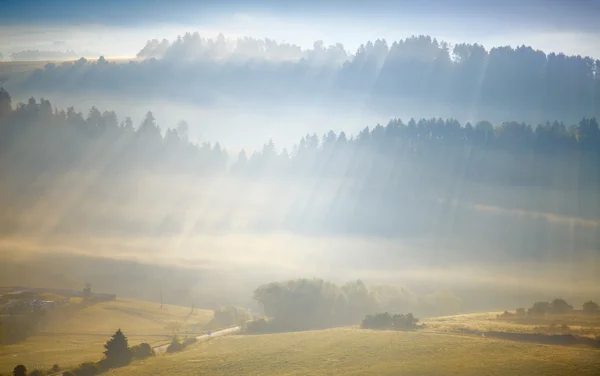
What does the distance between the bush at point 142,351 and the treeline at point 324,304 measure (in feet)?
88.0

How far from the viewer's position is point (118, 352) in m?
93.1

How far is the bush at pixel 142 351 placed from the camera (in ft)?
314

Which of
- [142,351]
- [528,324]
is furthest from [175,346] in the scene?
[528,324]

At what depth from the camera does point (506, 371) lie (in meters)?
71.7

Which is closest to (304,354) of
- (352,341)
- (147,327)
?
(352,341)

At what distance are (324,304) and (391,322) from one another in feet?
93.8

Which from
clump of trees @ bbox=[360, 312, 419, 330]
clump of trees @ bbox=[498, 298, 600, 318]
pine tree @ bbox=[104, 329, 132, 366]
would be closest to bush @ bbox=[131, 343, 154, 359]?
pine tree @ bbox=[104, 329, 132, 366]

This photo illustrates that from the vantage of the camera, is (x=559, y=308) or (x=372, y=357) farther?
(x=559, y=308)

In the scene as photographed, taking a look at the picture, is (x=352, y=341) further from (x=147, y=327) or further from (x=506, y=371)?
(x=147, y=327)

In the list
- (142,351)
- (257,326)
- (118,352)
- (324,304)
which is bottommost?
(142,351)

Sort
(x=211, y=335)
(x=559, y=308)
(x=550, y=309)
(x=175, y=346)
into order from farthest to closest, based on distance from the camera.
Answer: (x=211, y=335) < (x=559, y=308) < (x=550, y=309) < (x=175, y=346)

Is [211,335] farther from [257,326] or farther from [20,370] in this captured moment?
[20,370]

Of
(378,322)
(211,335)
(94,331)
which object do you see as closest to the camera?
(378,322)

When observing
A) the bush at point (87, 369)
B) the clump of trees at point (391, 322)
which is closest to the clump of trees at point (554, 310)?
the clump of trees at point (391, 322)
